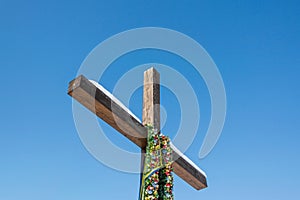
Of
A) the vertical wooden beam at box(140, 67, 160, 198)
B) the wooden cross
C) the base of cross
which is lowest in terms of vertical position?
the base of cross

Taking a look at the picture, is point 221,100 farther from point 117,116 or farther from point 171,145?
point 117,116

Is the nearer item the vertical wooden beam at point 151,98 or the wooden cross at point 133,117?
the wooden cross at point 133,117

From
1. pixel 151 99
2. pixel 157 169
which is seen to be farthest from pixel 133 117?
pixel 157 169

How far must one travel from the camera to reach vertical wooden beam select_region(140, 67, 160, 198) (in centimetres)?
251

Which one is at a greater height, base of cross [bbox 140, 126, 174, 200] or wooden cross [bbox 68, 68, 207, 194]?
wooden cross [bbox 68, 68, 207, 194]

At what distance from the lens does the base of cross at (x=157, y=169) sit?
212 centimetres

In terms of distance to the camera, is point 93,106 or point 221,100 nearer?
point 93,106

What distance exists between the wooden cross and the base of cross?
0.07 m

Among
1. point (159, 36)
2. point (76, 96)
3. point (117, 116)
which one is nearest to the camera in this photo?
point (76, 96)

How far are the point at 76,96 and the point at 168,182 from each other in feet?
2.84

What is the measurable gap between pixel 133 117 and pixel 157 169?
0.41 meters

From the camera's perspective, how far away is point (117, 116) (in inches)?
87.5

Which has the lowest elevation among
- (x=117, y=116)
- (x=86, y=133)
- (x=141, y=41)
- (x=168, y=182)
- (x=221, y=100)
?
(x=168, y=182)

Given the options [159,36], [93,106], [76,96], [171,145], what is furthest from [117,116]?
[159,36]
